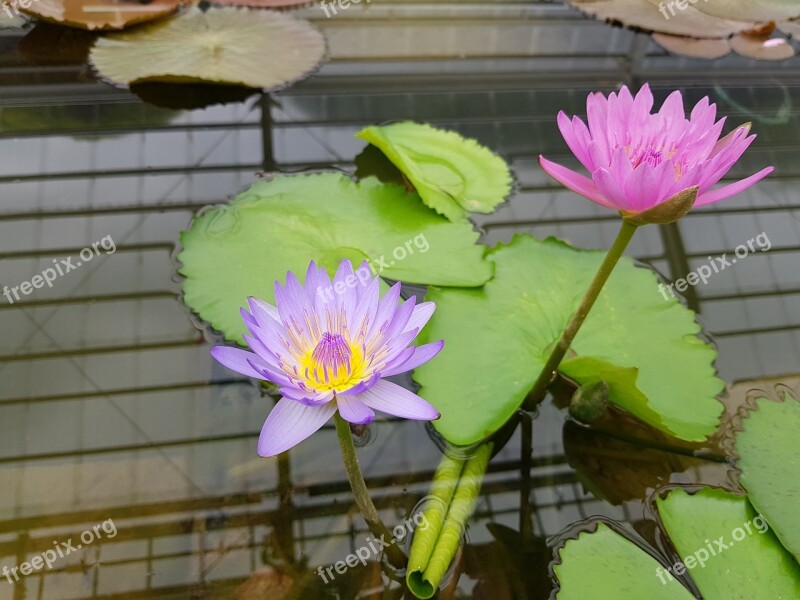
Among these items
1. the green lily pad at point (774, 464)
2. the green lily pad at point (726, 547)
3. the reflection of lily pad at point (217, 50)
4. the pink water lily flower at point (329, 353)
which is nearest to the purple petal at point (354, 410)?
the pink water lily flower at point (329, 353)

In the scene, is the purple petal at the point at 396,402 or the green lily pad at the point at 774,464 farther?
the green lily pad at the point at 774,464

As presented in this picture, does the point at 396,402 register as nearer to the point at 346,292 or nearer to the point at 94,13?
the point at 346,292

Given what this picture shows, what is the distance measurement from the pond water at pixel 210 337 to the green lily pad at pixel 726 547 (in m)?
0.12

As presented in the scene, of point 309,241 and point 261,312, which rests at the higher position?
point 309,241

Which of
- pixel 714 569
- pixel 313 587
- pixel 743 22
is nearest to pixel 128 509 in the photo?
pixel 313 587

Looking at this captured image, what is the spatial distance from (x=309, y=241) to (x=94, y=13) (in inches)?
79.9

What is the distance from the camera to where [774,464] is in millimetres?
1873

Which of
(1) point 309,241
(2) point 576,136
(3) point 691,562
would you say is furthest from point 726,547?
(1) point 309,241

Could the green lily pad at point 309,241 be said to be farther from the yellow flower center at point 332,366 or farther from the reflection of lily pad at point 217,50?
the reflection of lily pad at point 217,50

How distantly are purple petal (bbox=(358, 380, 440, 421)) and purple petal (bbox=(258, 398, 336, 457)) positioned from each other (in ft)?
0.27

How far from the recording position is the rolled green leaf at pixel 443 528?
1573mm

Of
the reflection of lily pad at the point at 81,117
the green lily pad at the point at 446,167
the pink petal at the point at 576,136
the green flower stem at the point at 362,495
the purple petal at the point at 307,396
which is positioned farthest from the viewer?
the reflection of lily pad at the point at 81,117

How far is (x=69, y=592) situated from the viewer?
1.70 meters

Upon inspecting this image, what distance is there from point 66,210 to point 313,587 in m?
1.84
